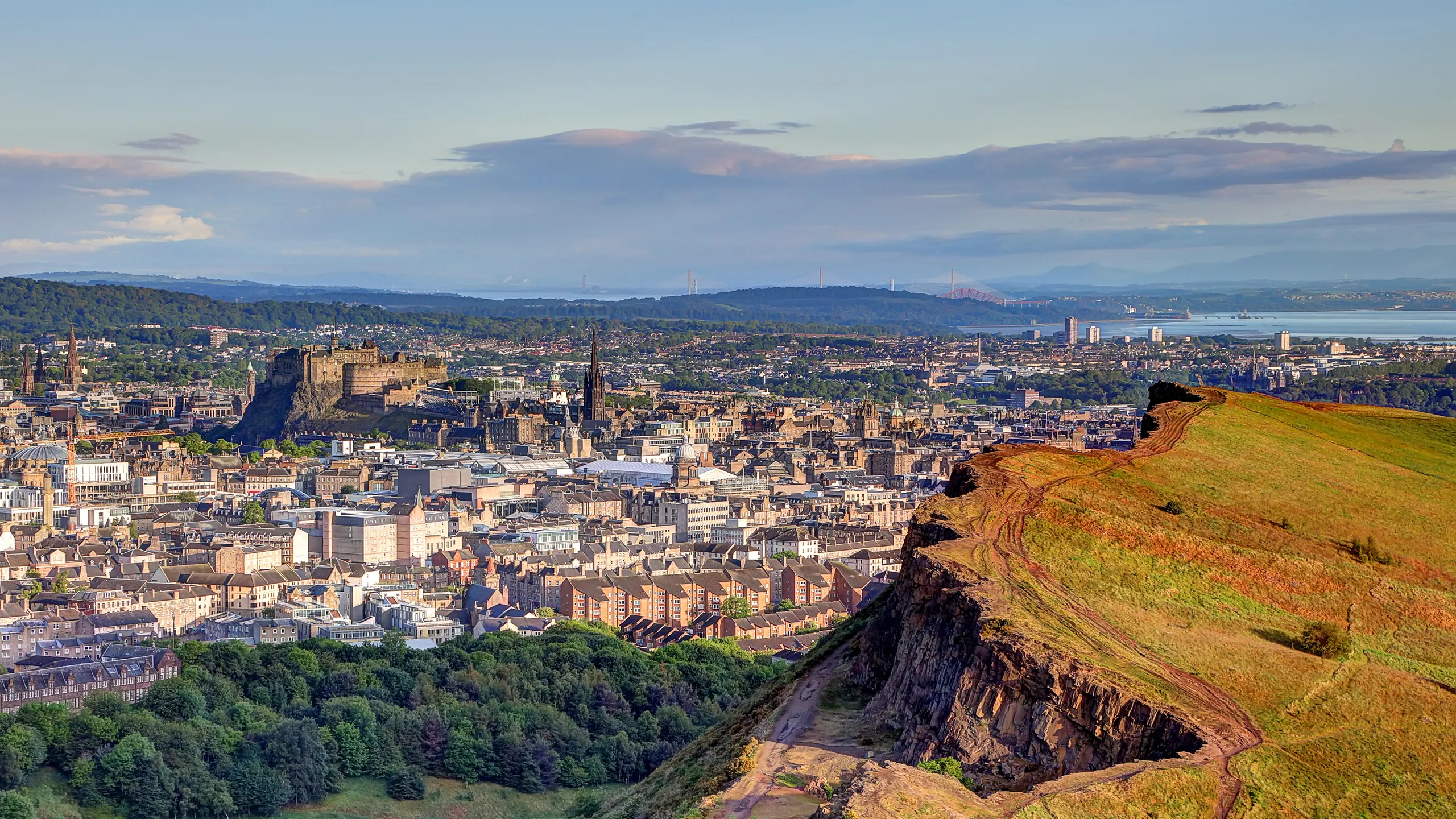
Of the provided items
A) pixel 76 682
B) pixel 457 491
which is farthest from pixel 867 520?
pixel 76 682

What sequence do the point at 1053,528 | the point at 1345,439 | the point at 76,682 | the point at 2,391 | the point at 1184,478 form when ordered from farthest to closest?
the point at 2,391 < the point at 76,682 < the point at 1345,439 < the point at 1184,478 < the point at 1053,528

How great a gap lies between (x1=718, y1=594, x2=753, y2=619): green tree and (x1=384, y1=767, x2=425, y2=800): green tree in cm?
2165

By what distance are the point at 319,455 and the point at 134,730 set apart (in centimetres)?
9067

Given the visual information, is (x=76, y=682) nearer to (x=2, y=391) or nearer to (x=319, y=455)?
(x=319, y=455)

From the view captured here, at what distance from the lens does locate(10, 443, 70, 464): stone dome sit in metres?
121

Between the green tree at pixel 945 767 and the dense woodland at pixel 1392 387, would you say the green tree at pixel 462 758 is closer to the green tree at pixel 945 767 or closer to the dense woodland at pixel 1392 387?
the green tree at pixel 945 767

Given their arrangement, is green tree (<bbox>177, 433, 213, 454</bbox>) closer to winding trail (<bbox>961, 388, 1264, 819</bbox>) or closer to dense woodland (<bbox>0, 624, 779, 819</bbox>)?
dense woodland (<bbox>0, 624, 779, 819</bbox>)

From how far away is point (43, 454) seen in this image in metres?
122

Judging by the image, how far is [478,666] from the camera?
59844 mm

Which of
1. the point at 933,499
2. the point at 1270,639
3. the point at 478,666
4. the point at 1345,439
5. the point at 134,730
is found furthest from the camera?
the point at 478,666

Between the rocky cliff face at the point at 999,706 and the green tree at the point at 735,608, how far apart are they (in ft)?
156

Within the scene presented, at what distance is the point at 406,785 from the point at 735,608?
23895 mm

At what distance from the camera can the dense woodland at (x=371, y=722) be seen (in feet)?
161

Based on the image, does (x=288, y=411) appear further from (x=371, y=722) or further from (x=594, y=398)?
(x=371, y=722)
